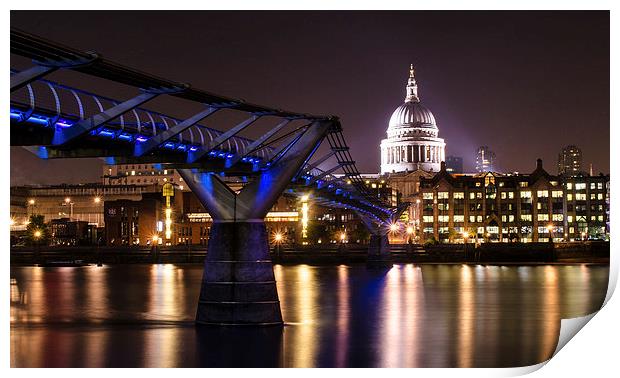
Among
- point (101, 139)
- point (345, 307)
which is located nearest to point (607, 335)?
point (101, 139)

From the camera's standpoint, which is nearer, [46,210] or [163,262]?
[163,262]

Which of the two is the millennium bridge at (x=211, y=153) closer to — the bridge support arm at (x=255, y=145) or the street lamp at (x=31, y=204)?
the bridge support arm at (x=255, y=145)

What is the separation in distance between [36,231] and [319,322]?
77436 millimetres

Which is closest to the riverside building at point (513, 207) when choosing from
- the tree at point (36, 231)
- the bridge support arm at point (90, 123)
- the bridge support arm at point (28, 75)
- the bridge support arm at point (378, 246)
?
the bridge support arm at point (378, 246)

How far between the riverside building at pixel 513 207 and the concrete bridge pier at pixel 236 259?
128362 millimetres

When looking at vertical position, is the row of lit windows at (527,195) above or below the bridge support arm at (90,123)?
above

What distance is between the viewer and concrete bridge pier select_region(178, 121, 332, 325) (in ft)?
121

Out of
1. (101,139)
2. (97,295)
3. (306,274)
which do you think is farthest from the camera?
(306,274)

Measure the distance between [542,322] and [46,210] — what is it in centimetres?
9112

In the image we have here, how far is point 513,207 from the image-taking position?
566 ft

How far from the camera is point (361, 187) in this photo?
91188mm

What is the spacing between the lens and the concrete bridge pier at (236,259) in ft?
121

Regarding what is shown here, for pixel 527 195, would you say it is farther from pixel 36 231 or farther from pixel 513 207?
pixel 36 231
